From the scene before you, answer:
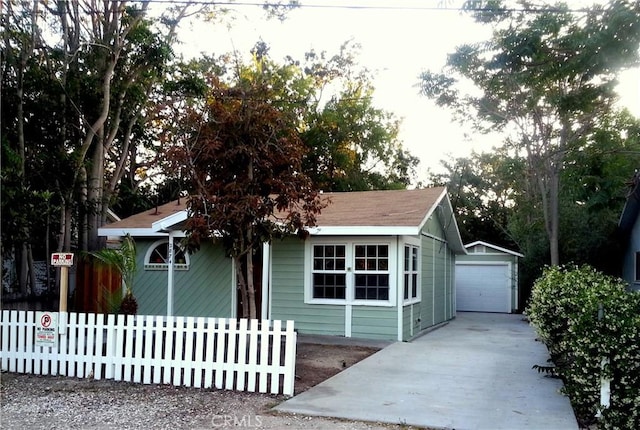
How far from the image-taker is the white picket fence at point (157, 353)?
7027 millimetres

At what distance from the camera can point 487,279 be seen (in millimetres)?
23125

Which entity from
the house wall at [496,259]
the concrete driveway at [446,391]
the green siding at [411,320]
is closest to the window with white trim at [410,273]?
the green siding at [411,320]

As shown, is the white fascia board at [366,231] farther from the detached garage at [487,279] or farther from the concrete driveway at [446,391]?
the detached garage at [487,279]

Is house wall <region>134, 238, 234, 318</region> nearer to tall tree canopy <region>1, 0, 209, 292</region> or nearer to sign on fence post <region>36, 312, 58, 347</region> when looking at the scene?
tall tree canopy <region>1, 0, 209, 292</region>

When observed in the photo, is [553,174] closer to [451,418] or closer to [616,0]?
[616,0]

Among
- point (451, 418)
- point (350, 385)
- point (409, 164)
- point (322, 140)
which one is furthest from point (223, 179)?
point (409, 164)

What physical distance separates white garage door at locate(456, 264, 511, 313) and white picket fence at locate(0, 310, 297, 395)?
16.9m

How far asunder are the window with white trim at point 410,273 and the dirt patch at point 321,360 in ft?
7.07

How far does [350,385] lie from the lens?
25.1 feet

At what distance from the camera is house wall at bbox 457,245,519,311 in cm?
2252

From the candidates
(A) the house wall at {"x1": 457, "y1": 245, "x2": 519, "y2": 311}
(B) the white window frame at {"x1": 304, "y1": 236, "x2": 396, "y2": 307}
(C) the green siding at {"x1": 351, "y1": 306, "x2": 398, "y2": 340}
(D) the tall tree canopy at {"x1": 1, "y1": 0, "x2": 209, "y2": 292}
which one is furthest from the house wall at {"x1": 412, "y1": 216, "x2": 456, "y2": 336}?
(D) the tall tree canopy at {"x1": 1, "y1": 0, "x2": 209, "y2": 292}

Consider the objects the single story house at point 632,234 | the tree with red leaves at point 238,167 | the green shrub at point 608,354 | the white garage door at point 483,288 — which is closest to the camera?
the green shrub at point 608,354

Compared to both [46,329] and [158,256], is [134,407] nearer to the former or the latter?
[46,329]

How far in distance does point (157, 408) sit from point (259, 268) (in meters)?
7.17
